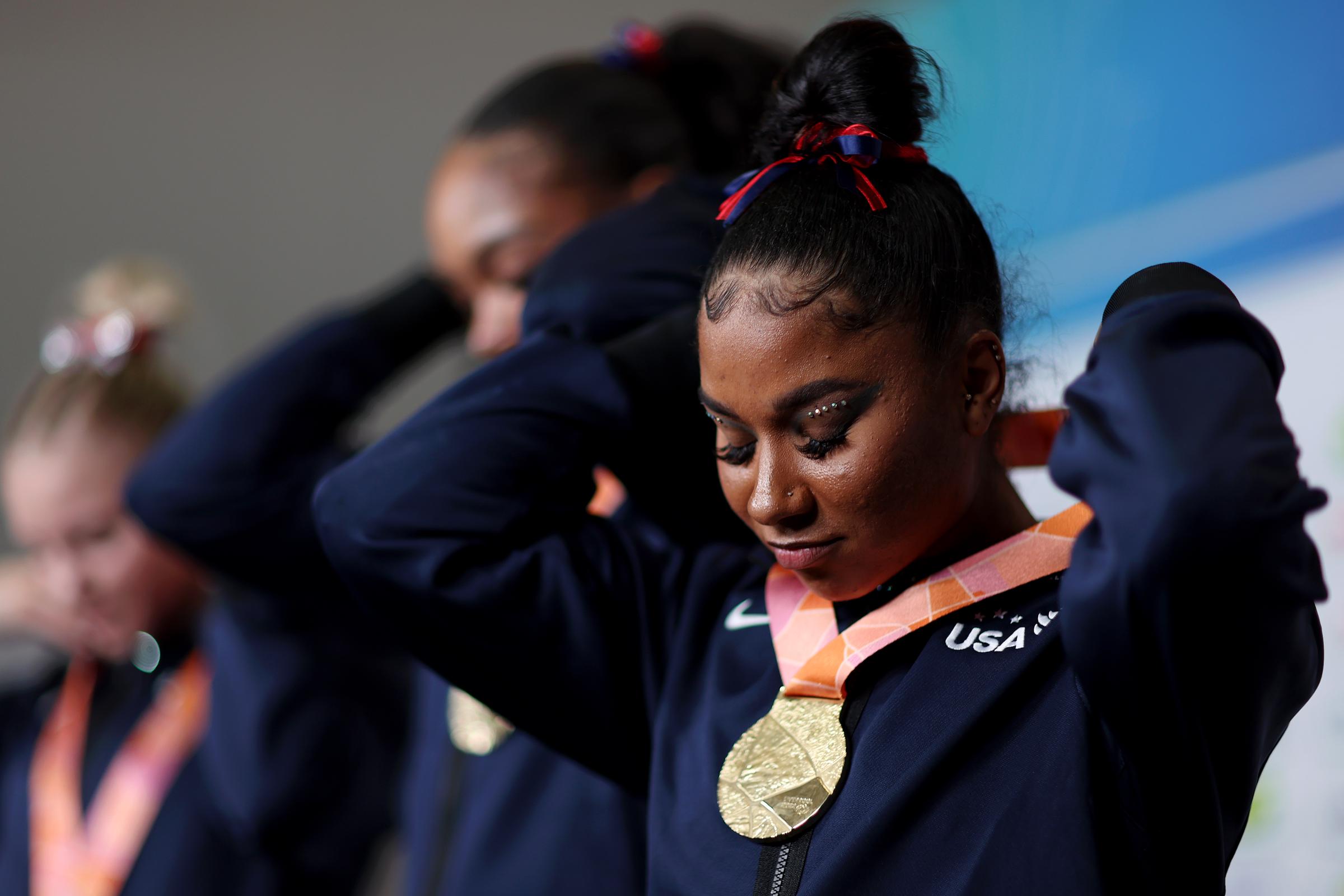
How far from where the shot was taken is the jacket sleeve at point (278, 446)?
1.35 meters

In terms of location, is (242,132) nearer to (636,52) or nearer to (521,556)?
(636,52)

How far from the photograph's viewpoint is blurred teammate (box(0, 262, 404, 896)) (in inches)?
59.1

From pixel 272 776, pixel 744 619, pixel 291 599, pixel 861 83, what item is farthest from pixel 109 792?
pixel 861 83

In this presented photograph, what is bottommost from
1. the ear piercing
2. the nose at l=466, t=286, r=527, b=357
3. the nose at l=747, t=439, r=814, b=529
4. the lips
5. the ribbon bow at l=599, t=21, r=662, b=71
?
the nose at l=466, t=286, r=527, b=357

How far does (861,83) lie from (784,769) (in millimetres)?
372

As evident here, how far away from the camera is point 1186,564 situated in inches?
21.5

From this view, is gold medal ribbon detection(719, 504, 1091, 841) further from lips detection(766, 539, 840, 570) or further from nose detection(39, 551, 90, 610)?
nose detection(39, 551, 90, 610)

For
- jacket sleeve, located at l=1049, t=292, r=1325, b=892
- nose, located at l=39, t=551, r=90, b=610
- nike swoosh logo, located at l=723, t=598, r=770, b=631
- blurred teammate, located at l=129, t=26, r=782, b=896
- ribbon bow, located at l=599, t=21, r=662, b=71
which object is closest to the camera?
jacket sleeve, located at l=1049, t=292, r=1325, b=892

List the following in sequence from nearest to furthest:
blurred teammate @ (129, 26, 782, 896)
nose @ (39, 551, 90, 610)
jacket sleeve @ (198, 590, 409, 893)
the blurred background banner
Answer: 1. blurred teammate @ (129, 26, 782, 896)
2. the blurred background banner
3. jacket sleeve @ (198, 590, 409, 893)
4. nose @ (39, 551, 90, 610)

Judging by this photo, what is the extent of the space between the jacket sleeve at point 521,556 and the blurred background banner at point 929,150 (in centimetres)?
30

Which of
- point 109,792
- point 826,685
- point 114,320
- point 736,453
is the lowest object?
point 109,792

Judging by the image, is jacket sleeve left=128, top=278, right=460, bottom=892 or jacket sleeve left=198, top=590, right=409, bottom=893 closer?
jacket sleeve left=128, top=278, right=460, bottom=892

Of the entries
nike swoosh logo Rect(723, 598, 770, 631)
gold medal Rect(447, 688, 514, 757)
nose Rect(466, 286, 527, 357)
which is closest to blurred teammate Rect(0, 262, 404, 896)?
gold medal Rect(447, 688, 514, 757)

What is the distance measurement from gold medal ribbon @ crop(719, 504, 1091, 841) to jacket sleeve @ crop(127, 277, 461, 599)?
0.77m
